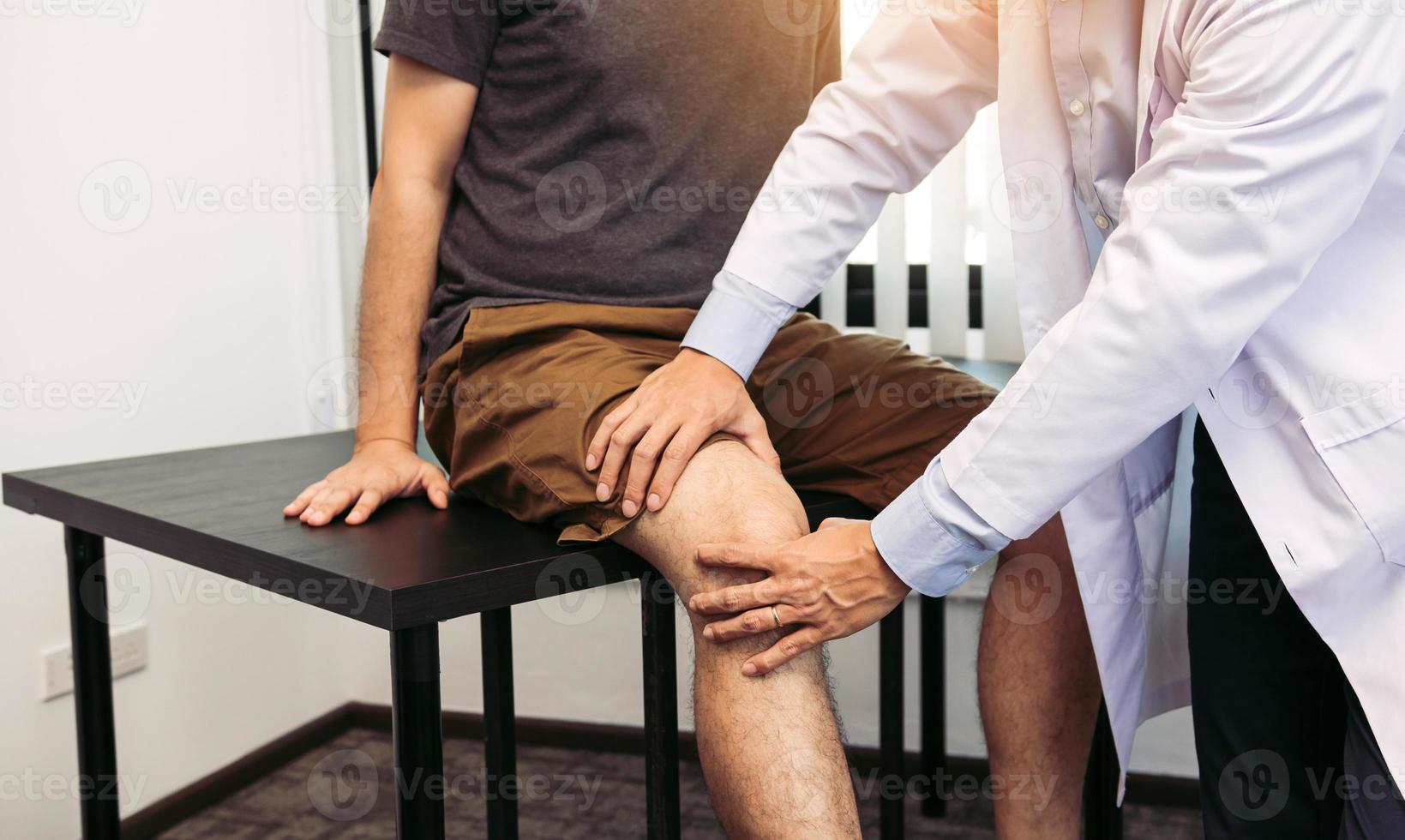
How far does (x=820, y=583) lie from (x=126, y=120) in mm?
1454

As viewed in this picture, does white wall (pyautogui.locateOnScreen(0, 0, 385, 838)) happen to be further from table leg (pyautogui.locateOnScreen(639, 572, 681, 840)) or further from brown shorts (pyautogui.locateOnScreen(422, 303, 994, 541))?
table leg (pyautogui.locateOnScreen(639, 572, 681, 840))

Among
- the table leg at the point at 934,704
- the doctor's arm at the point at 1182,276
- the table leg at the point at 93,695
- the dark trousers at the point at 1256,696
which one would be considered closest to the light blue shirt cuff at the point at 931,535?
the doctor's arm at the point at 1182,276

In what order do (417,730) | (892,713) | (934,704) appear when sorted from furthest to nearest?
(934,704) → (892,713) → (417,730)

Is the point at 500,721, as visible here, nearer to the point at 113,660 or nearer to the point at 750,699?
the point at 750,699

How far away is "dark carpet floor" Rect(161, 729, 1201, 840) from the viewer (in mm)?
1851

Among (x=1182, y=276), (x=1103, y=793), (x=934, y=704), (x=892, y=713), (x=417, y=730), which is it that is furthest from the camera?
(x=934, y=704)

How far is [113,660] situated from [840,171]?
141 cm

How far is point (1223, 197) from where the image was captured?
730mm

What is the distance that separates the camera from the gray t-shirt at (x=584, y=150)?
1.13m

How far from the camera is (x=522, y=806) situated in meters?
1.96

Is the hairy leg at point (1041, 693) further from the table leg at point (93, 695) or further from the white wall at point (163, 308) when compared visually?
the white wall at point (163, 308)

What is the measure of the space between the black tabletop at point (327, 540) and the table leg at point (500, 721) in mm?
96

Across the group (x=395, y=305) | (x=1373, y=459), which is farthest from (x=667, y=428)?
(x=1373, y=459)

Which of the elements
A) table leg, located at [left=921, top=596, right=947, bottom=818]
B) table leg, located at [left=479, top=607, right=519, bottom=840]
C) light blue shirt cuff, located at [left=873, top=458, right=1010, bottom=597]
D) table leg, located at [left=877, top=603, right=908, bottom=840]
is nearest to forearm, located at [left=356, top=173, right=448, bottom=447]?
table leg, located at [left=479, top=607, right=519, bottom=840]
